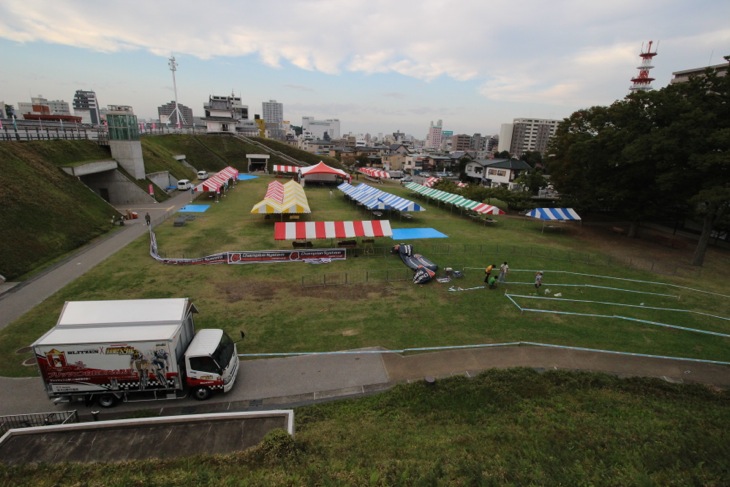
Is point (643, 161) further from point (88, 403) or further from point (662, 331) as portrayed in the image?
point (88, 403)

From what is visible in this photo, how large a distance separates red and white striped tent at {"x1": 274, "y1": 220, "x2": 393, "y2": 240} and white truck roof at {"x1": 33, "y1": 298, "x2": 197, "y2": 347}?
36.4 ft

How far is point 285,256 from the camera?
21359 mm

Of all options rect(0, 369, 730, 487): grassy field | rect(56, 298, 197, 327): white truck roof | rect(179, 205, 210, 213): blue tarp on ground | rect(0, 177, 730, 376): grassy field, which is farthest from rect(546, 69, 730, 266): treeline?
rect(179, 205, 210, 213): blue tarp on ground

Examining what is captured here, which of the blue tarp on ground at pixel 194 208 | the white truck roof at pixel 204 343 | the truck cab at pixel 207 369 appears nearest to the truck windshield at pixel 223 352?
the truck cab at pixel 207 369

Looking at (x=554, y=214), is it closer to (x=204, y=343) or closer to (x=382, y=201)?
(x=382, y=201)

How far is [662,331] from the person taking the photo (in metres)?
14.4

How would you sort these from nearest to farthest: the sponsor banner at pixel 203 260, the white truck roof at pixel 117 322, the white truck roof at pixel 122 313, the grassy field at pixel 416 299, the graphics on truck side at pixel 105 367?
the graphics on truck side at pixel 105 367, the white truck roof at pixel 117 322, the white truck roof at pixel 122 313, the grassy field at pixel 416 299, the sponsor banner at pixel 203 260

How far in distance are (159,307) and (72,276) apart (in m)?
A: 11.4

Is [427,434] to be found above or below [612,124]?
below

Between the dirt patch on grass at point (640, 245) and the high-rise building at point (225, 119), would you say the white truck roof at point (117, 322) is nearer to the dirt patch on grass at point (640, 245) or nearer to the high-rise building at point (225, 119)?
the dirt patch on grass at point (640, 245)

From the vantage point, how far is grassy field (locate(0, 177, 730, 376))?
43.8 ft

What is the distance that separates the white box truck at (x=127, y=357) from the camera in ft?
30.3

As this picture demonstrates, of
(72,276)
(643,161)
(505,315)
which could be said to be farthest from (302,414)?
(643,161)

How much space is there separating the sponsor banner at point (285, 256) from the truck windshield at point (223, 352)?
10.4m
